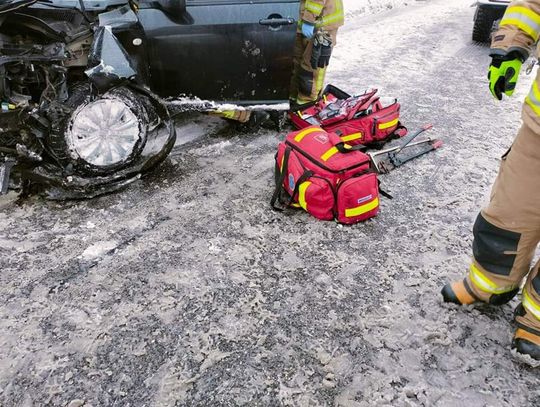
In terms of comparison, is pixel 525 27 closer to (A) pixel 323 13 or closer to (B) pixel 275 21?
(B) pixel 275 21

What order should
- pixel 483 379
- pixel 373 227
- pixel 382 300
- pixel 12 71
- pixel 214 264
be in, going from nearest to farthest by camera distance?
pixel 483 379 → pixel 382 300 → pixel 214 264 → pixel 12 71 → pixel 373 227

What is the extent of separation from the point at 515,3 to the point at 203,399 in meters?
2.06

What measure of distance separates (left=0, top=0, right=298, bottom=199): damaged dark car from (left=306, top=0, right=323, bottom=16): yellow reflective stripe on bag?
1.68 ft

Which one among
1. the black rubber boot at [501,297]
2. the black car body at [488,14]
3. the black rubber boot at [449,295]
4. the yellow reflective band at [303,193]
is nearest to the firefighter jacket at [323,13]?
the yellow reflective band at [303,193]

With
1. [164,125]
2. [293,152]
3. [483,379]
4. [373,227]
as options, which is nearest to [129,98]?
[164,125]

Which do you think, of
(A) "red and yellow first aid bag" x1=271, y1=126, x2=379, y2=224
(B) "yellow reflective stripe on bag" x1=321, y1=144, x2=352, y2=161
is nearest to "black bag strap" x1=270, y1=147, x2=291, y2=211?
(A) "red and yellow first aid bag" x1=271, y1=126, x2=379, y2=224

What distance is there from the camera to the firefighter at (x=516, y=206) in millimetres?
1767

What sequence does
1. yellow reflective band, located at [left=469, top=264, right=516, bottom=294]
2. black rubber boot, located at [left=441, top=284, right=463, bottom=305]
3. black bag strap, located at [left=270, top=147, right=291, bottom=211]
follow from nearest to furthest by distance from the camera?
yellow reflective band, located at [left=469, top=264, right=516, bottom=294]
black rubber boot, located at [left=441, top=284, right=463, bottom=305]
black bag strap, located at [left=270, top=147, right=291, bottom=211]

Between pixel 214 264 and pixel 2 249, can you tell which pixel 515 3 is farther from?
pixel 2 249

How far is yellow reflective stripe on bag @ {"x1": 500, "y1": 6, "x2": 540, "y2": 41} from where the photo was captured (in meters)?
1.78

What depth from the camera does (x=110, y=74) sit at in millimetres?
2822

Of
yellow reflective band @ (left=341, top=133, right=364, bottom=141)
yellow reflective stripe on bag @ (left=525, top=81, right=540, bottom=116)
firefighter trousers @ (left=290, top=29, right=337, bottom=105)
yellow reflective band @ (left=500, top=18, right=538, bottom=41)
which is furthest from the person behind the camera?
firefighter trousers @ (left=290, top=29, right=337, bottom=105)

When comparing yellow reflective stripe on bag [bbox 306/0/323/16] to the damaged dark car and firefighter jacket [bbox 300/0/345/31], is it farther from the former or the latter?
the damaged dark car

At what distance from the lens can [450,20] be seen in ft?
29.8
